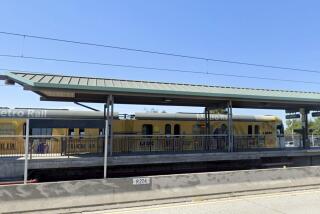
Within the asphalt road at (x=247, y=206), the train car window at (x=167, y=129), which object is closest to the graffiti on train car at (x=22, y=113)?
the train car window at (x=167, y=129)

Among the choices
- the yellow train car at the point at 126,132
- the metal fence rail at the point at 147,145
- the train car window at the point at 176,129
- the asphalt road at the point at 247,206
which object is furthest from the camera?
the train car window at the point at 176,129

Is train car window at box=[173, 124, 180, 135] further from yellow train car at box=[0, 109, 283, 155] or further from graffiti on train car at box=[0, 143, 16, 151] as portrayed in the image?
graffiti on train car at box=[0, 143, 16, 151]

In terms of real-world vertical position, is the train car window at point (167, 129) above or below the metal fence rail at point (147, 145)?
above

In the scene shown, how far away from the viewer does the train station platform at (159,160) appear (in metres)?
13.3

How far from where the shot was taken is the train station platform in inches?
523

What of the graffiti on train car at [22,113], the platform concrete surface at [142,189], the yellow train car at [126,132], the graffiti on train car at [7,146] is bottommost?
the platform concrete surface at [142,189]

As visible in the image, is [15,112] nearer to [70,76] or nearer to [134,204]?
[70,76]

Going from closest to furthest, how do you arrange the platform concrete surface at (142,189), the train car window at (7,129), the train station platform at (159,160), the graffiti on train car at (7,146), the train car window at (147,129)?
the platform concrete surface at (142,189) < the train station platform at (159,160) < the graffiti on train car at (7,146) < the train car window at (7,129) < the train car window at (147,129)

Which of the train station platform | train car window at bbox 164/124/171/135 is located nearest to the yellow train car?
train car window at bbox 164/124/171/135

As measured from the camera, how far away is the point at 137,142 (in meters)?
18.1

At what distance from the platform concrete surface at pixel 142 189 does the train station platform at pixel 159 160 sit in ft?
16.2

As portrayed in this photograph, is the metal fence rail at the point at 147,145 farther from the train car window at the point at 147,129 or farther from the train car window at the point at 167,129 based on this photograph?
the train car window at the point at 167,129

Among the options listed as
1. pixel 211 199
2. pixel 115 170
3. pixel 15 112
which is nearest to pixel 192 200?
pixel 211 199

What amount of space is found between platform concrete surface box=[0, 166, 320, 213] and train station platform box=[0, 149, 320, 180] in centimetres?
494
